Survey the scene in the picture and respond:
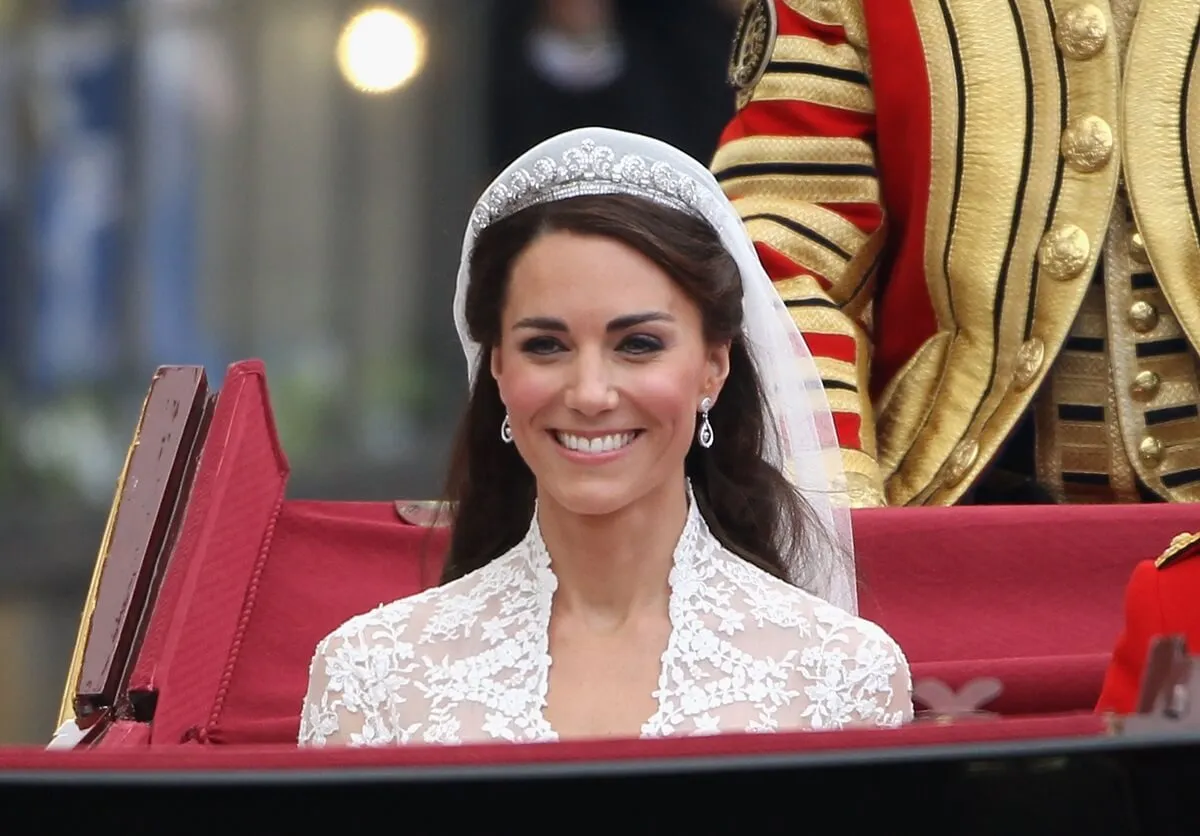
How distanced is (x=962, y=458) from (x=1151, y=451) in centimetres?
19

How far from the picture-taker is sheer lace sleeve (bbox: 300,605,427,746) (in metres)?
1.79

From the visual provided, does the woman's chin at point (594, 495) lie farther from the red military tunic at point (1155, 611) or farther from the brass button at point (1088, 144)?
the brass button at point (1088, 144)

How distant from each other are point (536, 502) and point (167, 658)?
33cm

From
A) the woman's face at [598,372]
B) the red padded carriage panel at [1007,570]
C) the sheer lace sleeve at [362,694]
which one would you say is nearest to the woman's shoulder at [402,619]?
the sheer lace sleeve at [362,694]

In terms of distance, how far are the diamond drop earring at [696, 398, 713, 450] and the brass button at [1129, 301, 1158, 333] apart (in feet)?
2.05

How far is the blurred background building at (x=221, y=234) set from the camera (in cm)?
518

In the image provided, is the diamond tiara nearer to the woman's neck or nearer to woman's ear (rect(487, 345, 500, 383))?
woman's ear (rect(487, 345, 500, 383))

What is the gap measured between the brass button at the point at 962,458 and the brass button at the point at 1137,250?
255mm

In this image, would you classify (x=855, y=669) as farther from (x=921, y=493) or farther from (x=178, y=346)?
(x=178, y=346)

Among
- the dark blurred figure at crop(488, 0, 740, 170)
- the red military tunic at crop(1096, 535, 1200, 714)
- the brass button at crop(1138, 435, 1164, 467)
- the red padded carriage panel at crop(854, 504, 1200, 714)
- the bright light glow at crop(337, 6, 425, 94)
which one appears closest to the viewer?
the red military tunic at crop(1096, 535, 1200, 714)

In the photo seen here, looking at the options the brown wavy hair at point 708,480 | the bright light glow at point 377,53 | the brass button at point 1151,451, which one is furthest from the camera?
the bright light glow at point 377,53

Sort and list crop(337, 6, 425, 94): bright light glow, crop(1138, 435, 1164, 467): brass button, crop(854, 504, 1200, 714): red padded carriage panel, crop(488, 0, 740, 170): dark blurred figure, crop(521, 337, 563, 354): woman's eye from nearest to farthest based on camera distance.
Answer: crop(521, 337, 563, 354): woman's eye, crop(854, 504, 1200, 714): red padded carriage panel, crop(1138, 435, 1164, 467): brass button, crop(488, 0, 740, 170): dark blurred figure, crop(337, 6, 425, 94): bright light glow

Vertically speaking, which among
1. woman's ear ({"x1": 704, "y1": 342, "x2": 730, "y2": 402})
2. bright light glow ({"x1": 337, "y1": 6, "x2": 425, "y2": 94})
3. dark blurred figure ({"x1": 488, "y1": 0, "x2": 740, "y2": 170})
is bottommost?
woman's ear ({"x1": 704, "y1": 342, "x2": 730, "y2": 402})

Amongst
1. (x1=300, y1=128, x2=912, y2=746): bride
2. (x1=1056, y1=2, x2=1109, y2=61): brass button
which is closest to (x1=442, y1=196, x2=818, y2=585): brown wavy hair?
(x1=300, y1=128, x2=912, y2=746): bride
